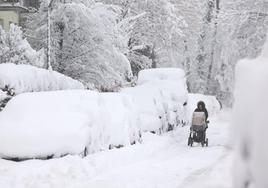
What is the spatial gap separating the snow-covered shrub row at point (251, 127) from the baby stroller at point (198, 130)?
14482mm

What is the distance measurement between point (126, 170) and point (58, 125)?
1.86m

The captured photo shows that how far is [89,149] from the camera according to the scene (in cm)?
1248

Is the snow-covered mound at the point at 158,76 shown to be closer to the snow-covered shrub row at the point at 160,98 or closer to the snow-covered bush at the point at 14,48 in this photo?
the snow-covered shrub row at the point at 160,98

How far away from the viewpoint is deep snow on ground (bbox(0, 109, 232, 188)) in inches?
398

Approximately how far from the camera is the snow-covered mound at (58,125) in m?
10.9

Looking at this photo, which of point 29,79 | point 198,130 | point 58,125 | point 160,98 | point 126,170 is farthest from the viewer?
point 160,98

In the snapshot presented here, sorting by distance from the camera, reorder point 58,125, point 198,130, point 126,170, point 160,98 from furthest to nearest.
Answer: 1. point 160,98
2. point 198,130
3. point 126,170
4. point 58,125

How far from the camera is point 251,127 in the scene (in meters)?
3.71

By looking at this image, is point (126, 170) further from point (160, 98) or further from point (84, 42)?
point (84, 42)

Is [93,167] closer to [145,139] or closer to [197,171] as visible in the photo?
[197,171]

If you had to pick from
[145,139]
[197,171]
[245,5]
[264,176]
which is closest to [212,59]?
[245,5]

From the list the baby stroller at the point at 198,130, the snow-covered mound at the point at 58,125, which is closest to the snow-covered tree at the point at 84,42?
the baby stroller at the point at 198,130

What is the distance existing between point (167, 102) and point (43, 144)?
11068 mm

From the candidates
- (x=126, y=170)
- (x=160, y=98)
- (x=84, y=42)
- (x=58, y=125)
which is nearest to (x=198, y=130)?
(x=160, y=98)
